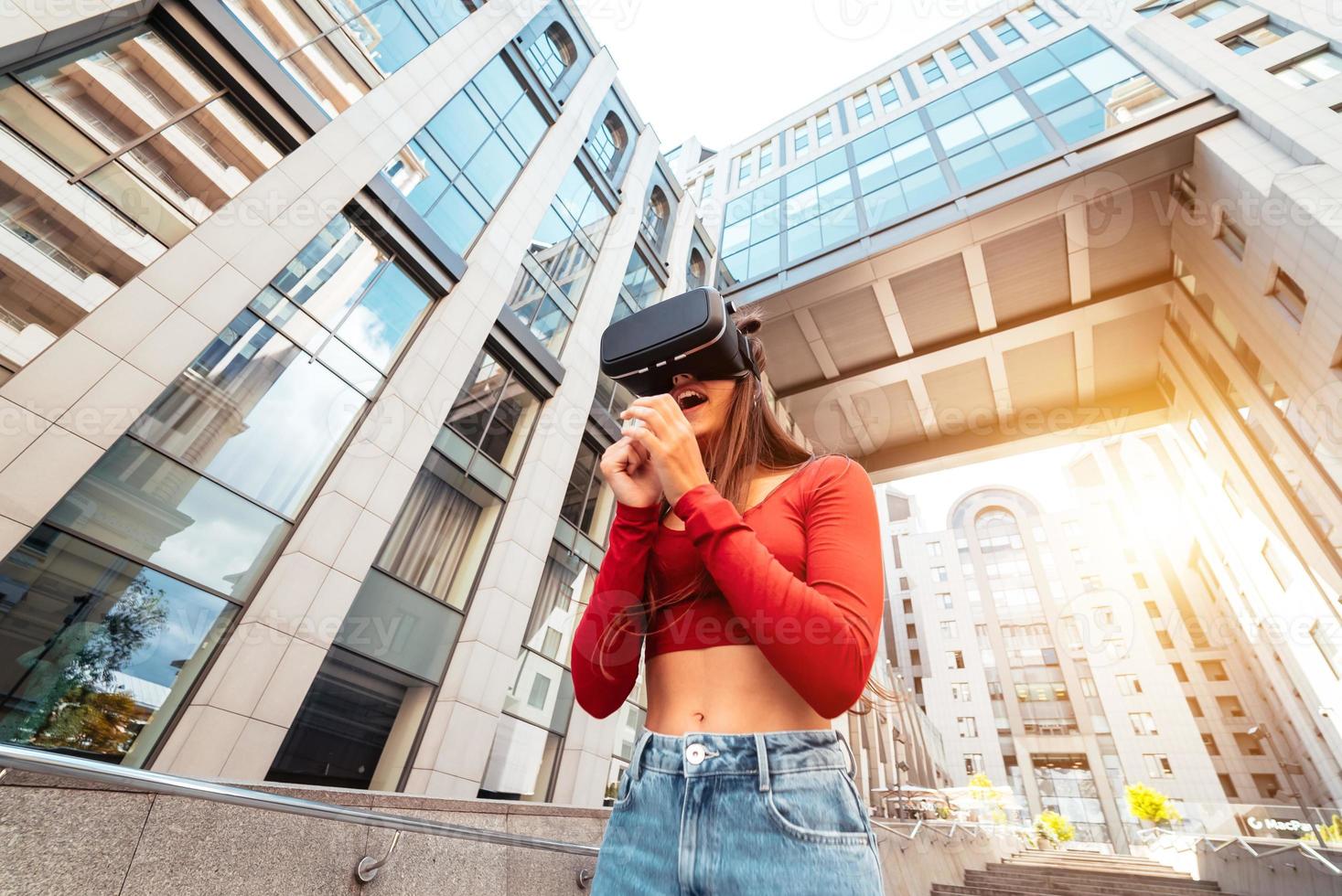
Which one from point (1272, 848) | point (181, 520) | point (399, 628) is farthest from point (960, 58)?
point (181, 520)

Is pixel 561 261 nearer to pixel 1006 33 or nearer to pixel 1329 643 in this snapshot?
pixel 1006 33

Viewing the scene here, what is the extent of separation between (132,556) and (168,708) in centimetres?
159

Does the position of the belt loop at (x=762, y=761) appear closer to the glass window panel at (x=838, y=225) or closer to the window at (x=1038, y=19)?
the glass window panel at (x=838, y=225)

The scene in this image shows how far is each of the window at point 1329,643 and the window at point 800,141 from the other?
22.1 metres

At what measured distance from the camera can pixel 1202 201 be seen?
12.1 meters

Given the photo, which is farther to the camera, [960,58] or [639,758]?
[960,58]

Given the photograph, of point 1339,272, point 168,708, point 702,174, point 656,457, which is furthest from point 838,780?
point 702,174

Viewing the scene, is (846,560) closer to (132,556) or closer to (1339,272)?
(132,556)

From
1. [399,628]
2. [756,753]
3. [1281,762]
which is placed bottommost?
[756,753]

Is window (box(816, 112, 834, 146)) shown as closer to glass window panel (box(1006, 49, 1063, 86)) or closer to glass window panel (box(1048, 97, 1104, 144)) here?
glass window panel (box(1006, 49, 1063, 86))

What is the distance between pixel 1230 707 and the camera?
42719 millimetres

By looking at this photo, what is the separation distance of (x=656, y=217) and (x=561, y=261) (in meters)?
6.48

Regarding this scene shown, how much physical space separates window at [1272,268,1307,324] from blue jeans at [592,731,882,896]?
49.4 ft

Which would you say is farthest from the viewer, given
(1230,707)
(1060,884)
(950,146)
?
(1230,707)
